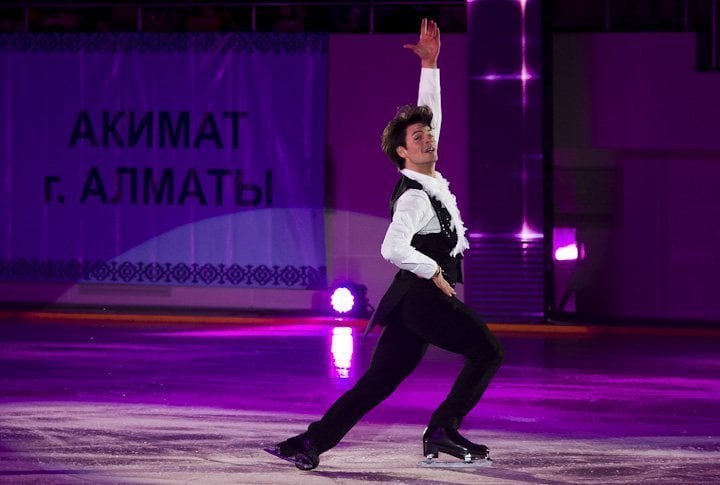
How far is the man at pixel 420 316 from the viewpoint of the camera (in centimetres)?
823

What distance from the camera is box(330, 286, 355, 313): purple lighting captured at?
17875mm

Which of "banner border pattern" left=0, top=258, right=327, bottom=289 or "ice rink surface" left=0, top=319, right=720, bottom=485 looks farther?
"banner border pattern" left=0, top=258, right=327, bottom=289

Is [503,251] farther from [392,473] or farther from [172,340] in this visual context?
[392,473]

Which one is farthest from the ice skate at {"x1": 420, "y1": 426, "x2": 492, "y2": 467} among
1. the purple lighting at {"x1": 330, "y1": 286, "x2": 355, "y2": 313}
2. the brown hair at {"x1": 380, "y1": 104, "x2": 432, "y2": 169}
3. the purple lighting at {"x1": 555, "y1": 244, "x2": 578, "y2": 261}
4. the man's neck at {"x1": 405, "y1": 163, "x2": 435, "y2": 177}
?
the purple lighting at {"x1": 555, "y1": 244, "x2": 578, "y2": 261}

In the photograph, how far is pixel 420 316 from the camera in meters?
8.24

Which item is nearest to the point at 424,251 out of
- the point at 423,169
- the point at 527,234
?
the point at 423,169

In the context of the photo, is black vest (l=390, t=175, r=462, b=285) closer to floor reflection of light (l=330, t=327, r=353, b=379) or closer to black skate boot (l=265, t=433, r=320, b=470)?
black skate boot (l=265, t=433, r=320, b=470)

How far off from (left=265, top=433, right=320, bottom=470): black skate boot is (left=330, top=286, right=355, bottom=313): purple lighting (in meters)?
9.37

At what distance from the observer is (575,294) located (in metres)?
18.3

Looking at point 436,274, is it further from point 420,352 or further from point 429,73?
point 429,73

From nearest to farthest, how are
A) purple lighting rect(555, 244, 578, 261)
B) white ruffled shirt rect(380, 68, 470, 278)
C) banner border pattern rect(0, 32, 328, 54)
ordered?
white ruffled shirt rect(380, 68, 470, 278) < purple lighting rect(555, 244, 578, 261) < banner border pattern rect(0, 32, 328, 54)

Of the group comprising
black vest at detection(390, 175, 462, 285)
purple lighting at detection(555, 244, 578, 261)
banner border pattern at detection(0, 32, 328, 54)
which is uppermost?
banner border pattern at detection(0, 32, 328, 54)

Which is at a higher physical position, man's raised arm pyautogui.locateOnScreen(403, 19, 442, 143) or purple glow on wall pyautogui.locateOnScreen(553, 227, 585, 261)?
man's raised arm pyautogui.locateOnScreen(403, 19, 442, 143)

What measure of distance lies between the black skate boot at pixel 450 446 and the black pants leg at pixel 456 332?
0.32 feet
